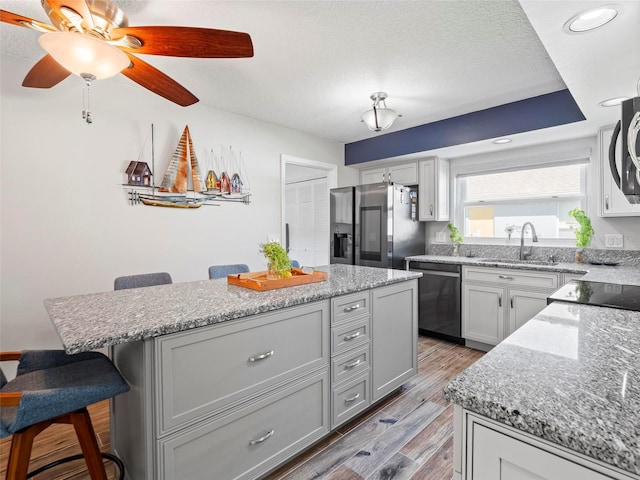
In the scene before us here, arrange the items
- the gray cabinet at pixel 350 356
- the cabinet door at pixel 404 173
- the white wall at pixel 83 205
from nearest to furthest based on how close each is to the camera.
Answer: the gray cabinet at pixel 350 356, the white wall at pixel 83 205, the cabinet door at pixel 404 173

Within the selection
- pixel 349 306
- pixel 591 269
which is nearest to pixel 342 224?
pixel 349 306

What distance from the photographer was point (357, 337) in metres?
2.00

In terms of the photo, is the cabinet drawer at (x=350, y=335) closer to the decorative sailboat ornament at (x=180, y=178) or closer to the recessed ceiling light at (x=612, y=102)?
the decorative sailboat ornament at (x=180, y=178)

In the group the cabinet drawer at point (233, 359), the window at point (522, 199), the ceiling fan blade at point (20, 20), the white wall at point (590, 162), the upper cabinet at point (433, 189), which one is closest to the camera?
the cabinet drawer at point (233, 359)

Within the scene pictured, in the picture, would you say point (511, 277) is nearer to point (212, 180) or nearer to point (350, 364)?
point (350, 364)

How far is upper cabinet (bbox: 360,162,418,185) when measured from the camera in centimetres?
419

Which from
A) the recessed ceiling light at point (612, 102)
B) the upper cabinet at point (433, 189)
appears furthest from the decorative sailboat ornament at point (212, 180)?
the recessed ceiling light at point (612, 102)

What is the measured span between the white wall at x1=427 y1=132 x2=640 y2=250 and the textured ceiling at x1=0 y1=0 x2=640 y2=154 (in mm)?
282

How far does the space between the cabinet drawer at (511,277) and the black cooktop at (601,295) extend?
897mm

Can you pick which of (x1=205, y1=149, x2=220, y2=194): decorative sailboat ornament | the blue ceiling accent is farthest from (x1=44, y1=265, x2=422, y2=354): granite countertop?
the blue ceiling accent

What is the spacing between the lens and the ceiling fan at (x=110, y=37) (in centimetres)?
138

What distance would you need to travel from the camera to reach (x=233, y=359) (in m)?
1.42

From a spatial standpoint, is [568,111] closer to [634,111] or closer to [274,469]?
[634,111]

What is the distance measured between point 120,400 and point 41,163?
195 centimetres
